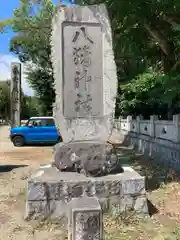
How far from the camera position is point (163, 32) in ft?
33.5

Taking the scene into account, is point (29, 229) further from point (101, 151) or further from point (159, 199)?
point (159, 199)

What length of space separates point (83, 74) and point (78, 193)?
2168 mm

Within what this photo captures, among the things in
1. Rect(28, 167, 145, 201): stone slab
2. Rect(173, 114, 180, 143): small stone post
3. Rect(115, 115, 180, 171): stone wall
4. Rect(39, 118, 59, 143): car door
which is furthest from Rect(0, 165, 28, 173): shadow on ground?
Rect(39, 118, 59, 143): car door

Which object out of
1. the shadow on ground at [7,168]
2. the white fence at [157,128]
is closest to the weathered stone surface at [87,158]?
the white fence at [157,128]

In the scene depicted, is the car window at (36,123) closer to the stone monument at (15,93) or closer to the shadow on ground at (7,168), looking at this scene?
the stone monument at (15,93)

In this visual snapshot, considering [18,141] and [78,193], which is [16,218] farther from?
[18,141]

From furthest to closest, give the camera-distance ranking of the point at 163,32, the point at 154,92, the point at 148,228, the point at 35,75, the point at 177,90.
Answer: the point at 35,75, the point at 163,32, the point at 154,92, the point at 177,90, the point at 148,228

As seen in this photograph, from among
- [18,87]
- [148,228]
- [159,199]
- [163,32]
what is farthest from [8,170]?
[18,87]

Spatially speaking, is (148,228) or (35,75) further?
(35,75)

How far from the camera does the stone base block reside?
195 inches

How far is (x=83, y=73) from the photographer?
19.4 feet

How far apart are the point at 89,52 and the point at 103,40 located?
1.13ft

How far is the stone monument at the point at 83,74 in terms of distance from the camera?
586cm

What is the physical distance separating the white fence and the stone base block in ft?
11.9
